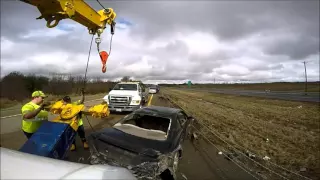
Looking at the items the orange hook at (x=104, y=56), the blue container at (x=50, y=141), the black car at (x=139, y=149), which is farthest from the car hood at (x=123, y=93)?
the blue container at (x=50, y=141)

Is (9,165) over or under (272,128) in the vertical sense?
over

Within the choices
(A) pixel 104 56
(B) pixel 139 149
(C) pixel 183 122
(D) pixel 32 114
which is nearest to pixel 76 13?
(A) pixel 104 56

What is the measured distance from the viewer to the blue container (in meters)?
4.59

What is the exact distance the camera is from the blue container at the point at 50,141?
459 centimetres

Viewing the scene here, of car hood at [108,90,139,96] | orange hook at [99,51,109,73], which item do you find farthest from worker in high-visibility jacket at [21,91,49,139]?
car hood at [108,90,139,96]

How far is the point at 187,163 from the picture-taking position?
6.71 metres

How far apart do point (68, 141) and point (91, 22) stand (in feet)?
10.8

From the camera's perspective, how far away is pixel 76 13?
20.4 ft

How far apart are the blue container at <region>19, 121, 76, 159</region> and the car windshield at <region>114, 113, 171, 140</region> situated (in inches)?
47.1

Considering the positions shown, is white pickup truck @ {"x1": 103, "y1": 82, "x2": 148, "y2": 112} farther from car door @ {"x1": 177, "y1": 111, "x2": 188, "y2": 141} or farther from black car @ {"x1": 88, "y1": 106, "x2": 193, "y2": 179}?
black car @ {"x1": 88, "y1": 106, "x2": 193, "y2": 179}

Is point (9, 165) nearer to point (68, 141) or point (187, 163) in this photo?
point (68, 141)

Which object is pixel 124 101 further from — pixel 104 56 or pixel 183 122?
pixel 183 122

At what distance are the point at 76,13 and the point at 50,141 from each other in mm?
3141

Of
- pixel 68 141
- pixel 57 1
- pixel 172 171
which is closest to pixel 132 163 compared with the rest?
pixel 172 171
